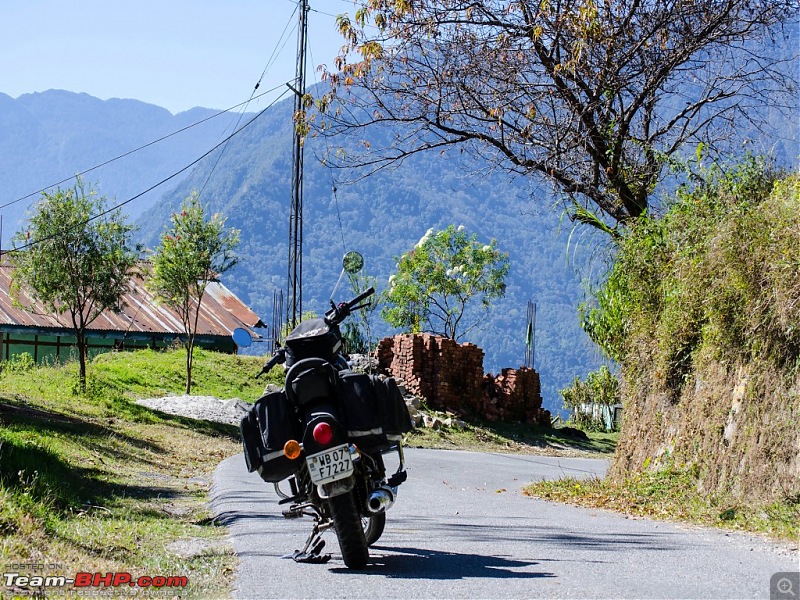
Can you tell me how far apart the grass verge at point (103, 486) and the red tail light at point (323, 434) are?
2.96 feet

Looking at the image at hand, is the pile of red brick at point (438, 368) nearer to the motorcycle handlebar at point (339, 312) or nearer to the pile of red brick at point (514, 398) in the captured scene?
the pile of red brick at point (514, 398)

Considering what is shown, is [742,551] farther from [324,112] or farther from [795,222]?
[324,112]

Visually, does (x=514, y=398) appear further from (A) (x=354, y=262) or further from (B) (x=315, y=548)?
(B) (x=315, y=548)

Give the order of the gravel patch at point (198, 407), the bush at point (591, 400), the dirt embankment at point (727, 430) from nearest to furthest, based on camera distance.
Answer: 1. the dirt embankment at point (727, 430)
2. the gravel patch at point (198, 407)
3. the bush at point (591, 400)

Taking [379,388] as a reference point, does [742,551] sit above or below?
below

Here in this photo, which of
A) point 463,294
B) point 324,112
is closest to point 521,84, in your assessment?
point 324,112

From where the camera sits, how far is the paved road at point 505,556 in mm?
5227

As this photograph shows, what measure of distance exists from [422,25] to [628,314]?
436 cm

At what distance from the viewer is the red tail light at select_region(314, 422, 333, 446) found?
5961mm

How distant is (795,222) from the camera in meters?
8.20

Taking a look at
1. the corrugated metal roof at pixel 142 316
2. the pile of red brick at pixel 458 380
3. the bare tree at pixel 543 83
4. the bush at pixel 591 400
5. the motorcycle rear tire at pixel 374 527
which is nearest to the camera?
the motorcycle rear tire at pixel 374 527

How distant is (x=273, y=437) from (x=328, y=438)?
39 centimetres

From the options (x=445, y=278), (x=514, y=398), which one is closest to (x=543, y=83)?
(x=514, y=398)

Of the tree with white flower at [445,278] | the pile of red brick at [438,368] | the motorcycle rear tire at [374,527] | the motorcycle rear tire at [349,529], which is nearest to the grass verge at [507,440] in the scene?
the pile of red brick at [438,368]
